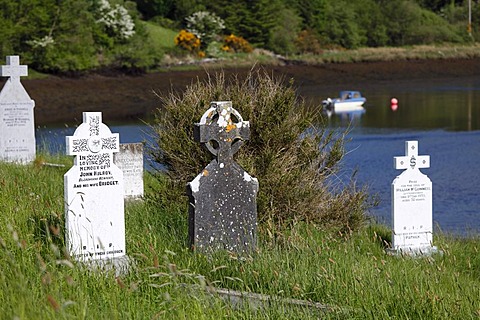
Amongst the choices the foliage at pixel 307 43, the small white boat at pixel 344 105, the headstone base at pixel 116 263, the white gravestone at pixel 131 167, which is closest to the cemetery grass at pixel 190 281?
the headstone base at pixel 116 263

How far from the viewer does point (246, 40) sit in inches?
2847

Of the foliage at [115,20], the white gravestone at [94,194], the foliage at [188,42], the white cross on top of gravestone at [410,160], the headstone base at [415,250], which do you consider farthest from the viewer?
the foliage at [188,42]

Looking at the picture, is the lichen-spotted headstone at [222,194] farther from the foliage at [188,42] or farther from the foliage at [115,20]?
the foliage at [188,42]

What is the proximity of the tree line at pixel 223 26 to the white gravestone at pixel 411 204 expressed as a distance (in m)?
41.6

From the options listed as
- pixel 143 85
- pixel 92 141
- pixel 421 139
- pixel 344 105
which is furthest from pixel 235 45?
pixel 92 141

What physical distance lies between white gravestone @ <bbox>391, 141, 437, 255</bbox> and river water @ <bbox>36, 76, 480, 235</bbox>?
24.1 inches

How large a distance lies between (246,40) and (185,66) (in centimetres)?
1245

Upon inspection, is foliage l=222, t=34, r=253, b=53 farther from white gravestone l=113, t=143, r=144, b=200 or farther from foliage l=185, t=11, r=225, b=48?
white gravestone l=113, t=143, r=144, b=200

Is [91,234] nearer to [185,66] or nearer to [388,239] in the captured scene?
[388,239]

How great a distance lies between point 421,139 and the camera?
33750 mm

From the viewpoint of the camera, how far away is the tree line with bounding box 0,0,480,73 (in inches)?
2095

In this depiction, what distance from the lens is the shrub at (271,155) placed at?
1212cm

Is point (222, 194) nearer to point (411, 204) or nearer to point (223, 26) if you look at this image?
point (411, 204)

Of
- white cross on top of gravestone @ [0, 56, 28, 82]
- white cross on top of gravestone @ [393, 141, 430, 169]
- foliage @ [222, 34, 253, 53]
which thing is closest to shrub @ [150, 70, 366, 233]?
white cross on top of gravestone @ [393, 141, 430, 169]
